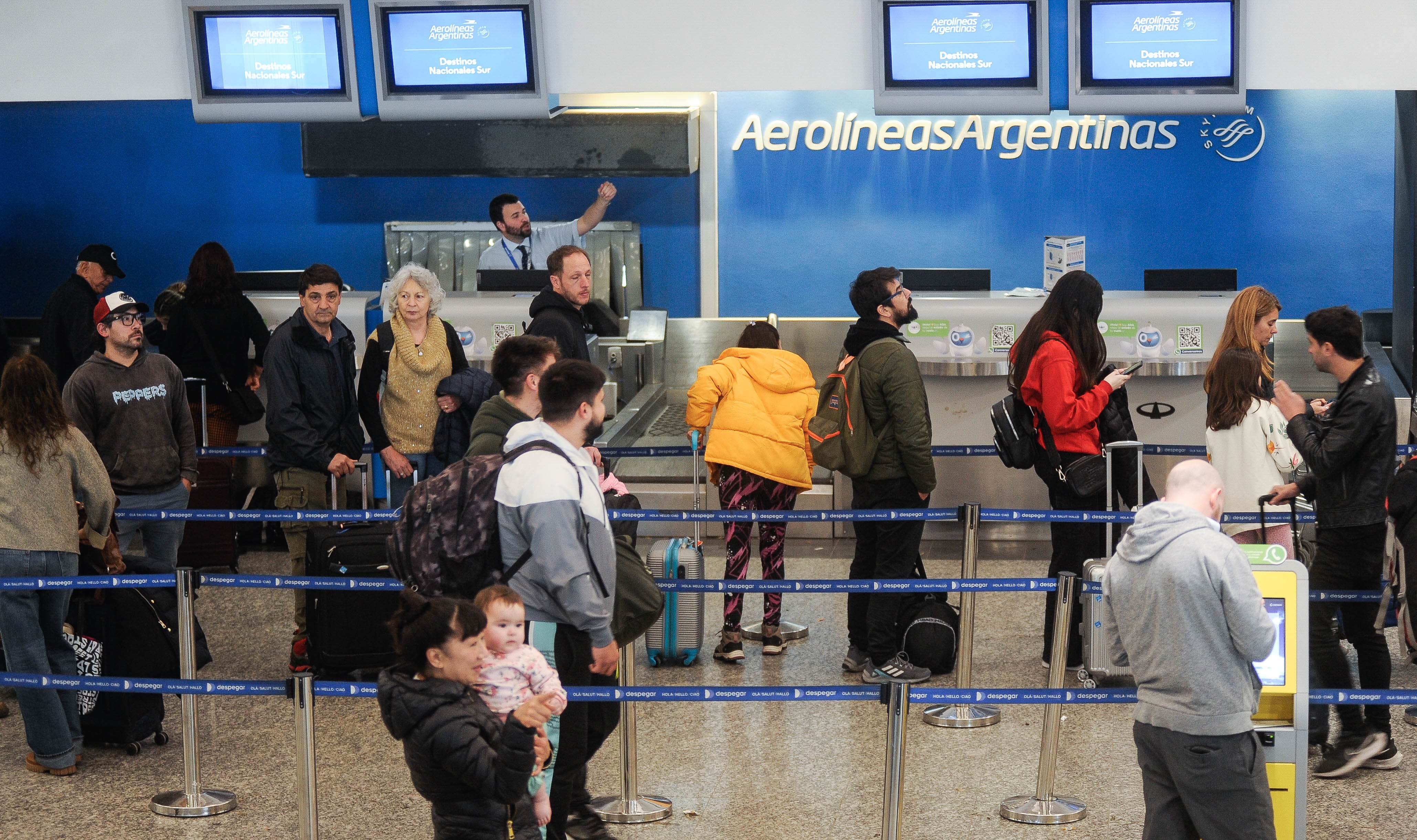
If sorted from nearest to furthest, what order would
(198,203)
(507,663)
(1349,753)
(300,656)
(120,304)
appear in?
A: (507,663) → (1349,753) → (120,304) → (300,656) → (198,203)

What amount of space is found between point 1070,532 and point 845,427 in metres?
1.07

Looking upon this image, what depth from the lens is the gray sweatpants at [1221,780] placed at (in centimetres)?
350

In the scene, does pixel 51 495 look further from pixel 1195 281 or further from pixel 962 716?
pixel 1195 281

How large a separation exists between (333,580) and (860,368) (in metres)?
2.35

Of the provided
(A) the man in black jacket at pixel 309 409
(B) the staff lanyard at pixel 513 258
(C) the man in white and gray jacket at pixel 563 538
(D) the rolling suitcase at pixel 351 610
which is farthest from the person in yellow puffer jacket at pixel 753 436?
(B) the staff lanyard at pixel 513 258

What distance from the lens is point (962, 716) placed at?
5.67m

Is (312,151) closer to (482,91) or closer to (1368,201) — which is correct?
(482,91)

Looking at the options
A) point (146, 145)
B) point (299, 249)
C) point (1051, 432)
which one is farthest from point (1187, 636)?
point (146, 145)

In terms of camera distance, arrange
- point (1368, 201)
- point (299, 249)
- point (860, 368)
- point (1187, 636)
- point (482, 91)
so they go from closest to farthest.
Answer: point (1187, 636), point (860, 368), point (482, 91), point (1368, 201), point (299, 249)

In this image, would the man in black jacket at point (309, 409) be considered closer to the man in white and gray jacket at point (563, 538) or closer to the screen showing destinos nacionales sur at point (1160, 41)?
the man in white and gray jacket at point (563, 538)

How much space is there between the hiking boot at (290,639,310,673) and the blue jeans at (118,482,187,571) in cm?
65

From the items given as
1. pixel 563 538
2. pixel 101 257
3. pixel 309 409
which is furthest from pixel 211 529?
pixel 563 538

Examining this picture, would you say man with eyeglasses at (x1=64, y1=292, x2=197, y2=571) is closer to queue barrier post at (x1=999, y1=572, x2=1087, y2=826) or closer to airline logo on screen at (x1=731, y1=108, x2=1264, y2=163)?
queue barrier post at (x1=999, y1=572, x2=1087, y2=826)

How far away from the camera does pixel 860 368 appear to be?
19.9 feet
